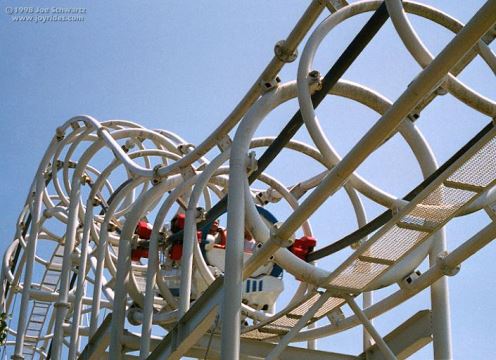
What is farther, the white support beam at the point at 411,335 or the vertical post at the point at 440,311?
the white support beam at the point at 411,335

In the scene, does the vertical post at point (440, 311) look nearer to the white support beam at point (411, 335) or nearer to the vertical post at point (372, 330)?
the vertical post at point (372, 330)

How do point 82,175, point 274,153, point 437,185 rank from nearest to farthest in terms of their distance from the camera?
1. point 437,185
2. point 274,153
3. point 82,175

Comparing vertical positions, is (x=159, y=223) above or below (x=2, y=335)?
above

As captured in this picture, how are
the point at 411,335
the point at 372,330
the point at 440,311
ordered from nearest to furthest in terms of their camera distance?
1. the point at 440,311
2. the point at 372,330
3. the point at 411,335

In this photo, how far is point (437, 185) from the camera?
7.65m

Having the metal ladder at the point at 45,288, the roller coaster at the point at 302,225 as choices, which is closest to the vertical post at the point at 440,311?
the roller coaster at the point at 302,225

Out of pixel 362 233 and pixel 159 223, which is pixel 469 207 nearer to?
pixel 362 233

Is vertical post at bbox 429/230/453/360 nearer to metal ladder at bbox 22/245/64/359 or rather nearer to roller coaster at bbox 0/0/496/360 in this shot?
roller coaster at bbox 0/0/496/360

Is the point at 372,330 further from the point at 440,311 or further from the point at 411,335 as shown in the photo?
the point at 411,335

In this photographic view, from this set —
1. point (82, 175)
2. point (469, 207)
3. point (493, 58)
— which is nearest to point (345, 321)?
point (469, 207)

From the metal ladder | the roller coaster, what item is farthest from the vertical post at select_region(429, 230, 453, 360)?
the metal ladder

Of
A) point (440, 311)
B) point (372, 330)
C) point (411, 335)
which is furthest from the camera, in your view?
point (411, 335)

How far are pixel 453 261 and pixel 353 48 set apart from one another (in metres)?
2.26

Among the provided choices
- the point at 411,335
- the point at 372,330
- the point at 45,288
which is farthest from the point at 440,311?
the point at 45,288
